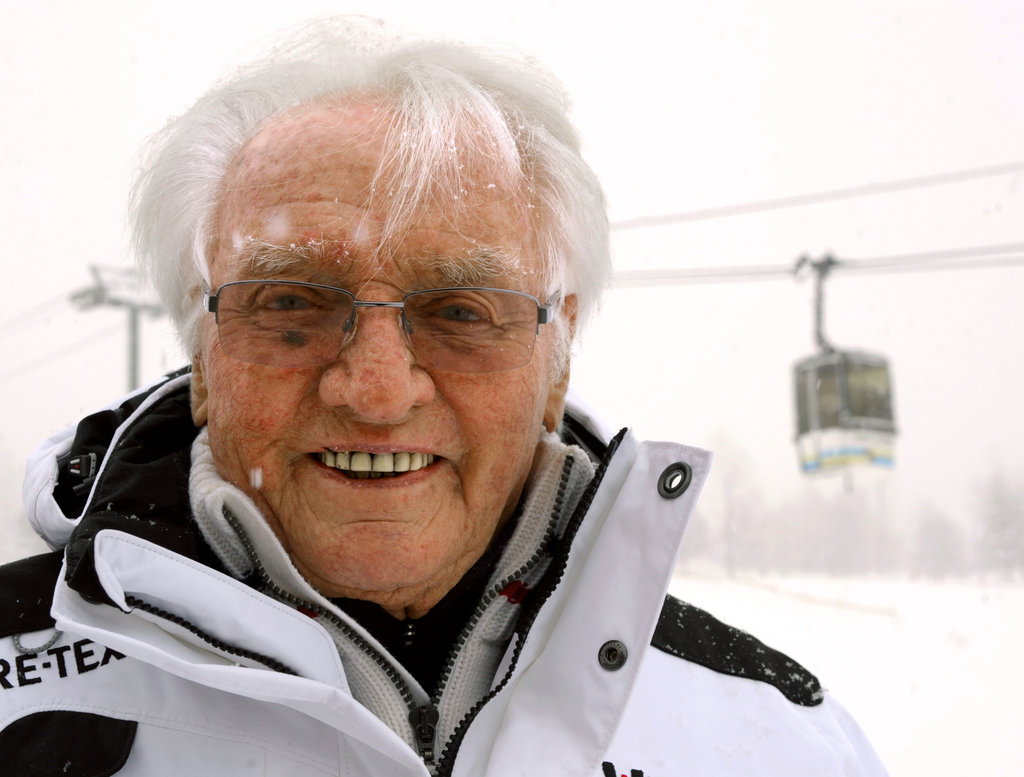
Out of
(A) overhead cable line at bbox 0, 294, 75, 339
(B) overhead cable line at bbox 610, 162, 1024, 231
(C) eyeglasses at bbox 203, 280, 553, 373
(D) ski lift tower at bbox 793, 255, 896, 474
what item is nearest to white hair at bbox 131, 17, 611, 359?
(C) eyeglasses at bbox 203, 280, 553, 373

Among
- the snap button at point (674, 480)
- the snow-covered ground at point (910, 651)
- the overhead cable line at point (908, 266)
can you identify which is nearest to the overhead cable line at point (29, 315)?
the snow-covered ground at point (910, 651)

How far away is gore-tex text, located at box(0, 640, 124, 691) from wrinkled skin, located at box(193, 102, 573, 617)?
0.34 metres

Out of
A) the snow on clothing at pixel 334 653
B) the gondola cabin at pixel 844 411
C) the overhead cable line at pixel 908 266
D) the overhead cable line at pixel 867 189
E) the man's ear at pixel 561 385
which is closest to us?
the snow on clothing at pixel 334 653

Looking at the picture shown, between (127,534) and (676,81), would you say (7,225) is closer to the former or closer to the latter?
(127,534)

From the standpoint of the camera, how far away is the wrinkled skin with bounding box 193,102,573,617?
1478mm

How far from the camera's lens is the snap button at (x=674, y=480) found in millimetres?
1460

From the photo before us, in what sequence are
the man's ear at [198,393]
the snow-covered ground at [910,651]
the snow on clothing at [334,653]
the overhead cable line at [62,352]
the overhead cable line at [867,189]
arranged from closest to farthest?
the snow on clothing at [334,653] → the man's ear at [198,393] → the snow-covered ground at [910,651] → the overhead cable line at [62,352] → the overhead cable line at [867,189]

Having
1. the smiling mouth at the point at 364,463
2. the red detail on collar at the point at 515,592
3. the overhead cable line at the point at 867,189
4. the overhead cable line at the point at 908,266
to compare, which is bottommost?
the overhead cable line at the point at 908,266

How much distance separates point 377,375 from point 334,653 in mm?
448

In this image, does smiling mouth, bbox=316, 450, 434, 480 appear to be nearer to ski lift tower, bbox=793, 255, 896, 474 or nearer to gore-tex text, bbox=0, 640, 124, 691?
gore-tex text, bbox=0, 640, 124, 691

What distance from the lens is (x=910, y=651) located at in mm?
7625

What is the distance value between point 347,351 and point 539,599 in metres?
0.54

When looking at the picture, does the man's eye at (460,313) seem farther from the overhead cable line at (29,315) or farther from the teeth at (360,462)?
the overhead cable line at (29,315)

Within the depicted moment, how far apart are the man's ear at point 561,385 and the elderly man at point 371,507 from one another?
58mm
